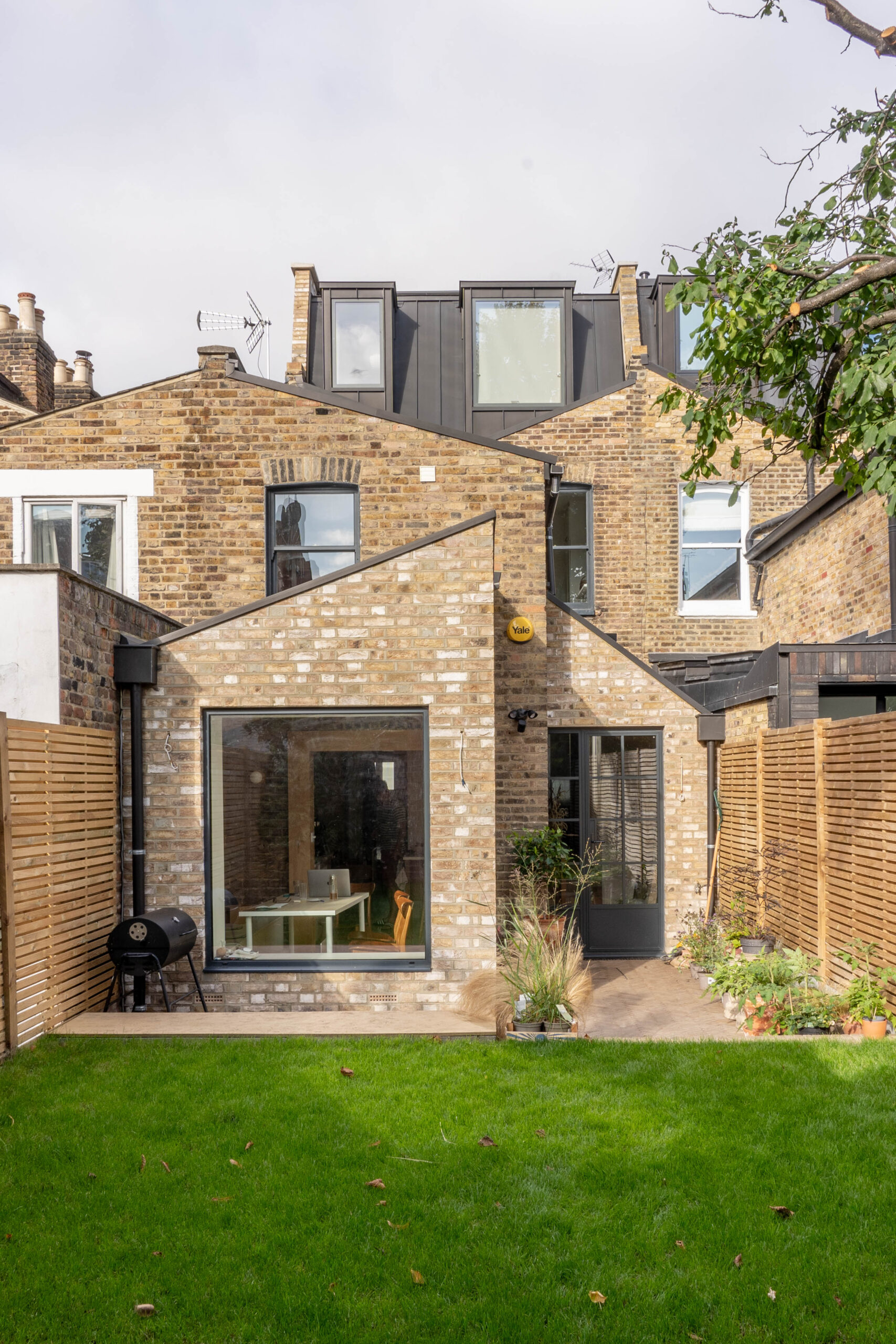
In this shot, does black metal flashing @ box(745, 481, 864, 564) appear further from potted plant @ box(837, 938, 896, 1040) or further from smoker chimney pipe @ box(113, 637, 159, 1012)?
smoker chimney pipe @ box(113, 637, 159, 1012)

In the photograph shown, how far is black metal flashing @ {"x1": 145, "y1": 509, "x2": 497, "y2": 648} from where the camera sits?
7.73 metres

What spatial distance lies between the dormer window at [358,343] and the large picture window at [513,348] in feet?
5.22

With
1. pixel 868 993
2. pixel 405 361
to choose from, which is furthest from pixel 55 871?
pixel 405 361

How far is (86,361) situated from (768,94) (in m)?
13.8

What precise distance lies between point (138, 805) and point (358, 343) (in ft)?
33.1

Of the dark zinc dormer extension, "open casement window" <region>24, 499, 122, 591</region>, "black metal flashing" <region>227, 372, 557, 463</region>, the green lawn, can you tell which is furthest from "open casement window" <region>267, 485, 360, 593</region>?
the dark zinc dormer extension


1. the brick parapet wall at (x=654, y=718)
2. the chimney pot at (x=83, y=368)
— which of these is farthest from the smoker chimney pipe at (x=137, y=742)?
the chimney pot at (x=83, y=368)

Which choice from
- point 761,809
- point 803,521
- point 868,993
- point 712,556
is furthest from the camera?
point 712,556

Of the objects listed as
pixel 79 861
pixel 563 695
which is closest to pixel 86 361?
pixel 563 695

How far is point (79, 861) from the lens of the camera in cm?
691

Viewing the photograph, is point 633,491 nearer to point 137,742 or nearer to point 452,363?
point 452,363

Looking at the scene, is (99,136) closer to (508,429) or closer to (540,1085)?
(508,429)

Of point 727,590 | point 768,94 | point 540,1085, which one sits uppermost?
point 768,94

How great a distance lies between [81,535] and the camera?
9.89 meters
